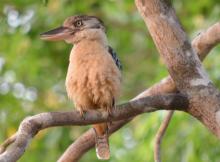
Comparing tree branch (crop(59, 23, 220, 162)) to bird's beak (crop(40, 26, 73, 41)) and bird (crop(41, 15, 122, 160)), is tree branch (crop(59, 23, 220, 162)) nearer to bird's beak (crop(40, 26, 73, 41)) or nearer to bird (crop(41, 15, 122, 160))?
bird (crop(41, 15, 122, 160))

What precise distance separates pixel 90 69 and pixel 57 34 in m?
0.27

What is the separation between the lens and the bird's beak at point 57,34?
4.05 m

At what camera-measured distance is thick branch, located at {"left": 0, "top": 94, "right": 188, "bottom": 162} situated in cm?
304

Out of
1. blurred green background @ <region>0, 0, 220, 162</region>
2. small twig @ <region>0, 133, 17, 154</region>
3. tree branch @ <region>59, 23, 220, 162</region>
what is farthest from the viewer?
blurred green background @ <region>0, 0, 220, 162</region>

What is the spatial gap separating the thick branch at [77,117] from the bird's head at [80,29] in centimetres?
68

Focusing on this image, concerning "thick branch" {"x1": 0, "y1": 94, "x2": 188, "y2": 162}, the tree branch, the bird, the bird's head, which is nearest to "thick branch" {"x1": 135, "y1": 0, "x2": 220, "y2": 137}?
"thick branch" {"x1": 0, "y1": 94, "x2": 188, "y2": 162}

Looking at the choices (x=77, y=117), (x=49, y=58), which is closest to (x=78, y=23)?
(x=77, y=117)

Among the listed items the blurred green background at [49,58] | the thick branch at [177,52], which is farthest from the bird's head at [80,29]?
the blurred green background at [49,58]

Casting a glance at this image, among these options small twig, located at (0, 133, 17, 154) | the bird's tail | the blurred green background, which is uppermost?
small twig, located at (0, 133, 17, 154)

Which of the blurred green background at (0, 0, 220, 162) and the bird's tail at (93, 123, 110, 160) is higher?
the bird's tail at (93, 123, 110, 160)

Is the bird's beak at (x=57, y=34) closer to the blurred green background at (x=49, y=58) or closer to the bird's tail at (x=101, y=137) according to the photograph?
the bird's tail at (x=101, y=137)

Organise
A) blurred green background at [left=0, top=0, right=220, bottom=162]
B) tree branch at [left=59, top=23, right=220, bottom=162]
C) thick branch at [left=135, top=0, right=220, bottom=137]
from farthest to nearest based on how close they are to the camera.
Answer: blurred green background at [left=0, top=0, right=220, bottom=162] < tree branch at [left=59, top=23, right=220, bottom=162] < thick branch at [left=135, top=0, right=220, bottom=137]

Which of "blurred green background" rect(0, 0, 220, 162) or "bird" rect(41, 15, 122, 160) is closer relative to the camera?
"bird" rect(41, 15, 122, 160)

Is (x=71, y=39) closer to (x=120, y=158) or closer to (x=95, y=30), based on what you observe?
(x=95, y=30)
